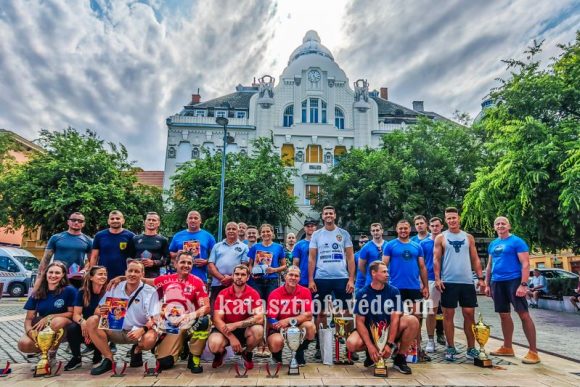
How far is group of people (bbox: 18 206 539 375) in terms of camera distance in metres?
4.83

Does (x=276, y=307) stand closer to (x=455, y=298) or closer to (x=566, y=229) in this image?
(x=455, y=298)

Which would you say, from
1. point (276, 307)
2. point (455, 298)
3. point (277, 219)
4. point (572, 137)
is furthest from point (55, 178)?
point (572, 137)

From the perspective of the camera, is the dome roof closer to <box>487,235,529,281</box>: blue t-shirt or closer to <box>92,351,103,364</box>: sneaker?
<box>487,235,529,281</box>: blue t-shirt

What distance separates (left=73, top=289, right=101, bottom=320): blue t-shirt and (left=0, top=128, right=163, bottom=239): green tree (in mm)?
15077

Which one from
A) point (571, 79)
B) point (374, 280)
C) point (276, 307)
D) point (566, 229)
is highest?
point (571, 79)

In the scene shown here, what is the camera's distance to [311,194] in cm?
2731

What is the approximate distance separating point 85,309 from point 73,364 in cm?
71

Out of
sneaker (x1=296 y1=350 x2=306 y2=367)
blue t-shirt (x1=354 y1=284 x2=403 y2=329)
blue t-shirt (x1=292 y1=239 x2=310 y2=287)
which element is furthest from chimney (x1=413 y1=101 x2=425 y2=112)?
sneaker (x1=296 y1=350 x2=306 y2=367)

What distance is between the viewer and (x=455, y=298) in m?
5.59

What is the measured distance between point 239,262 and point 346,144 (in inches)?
995

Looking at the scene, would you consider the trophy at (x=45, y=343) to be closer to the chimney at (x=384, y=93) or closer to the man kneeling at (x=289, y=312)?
the man kneeling at (x=289, y=312)

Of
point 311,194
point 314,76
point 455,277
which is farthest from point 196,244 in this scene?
point 314,76

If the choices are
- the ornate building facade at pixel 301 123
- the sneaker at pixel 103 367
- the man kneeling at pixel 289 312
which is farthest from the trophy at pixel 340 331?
the ornate building facade at pixel 301 123

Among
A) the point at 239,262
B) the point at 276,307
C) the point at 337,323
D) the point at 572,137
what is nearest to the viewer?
the point at 276,307
